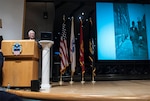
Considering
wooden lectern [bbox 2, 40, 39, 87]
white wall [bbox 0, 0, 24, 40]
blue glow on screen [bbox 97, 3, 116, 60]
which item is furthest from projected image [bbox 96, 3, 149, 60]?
wooden lectern [bbox 2, 40, 39, 87]

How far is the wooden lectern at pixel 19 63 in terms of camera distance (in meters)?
1.55

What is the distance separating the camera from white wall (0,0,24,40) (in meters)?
3.03

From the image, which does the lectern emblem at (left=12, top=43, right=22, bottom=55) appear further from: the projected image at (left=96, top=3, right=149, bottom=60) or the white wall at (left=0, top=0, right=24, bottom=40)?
the projected image at (left=96, top=3, right=149, bottom=60)

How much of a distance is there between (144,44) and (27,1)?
2.35m

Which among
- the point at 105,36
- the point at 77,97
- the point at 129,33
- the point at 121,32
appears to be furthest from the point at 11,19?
the point at 77,97

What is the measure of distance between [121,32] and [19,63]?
238cm

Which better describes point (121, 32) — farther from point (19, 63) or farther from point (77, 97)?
point (77, 97)

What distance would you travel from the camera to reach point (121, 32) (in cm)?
349

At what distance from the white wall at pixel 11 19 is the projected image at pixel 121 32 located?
1.40 metres

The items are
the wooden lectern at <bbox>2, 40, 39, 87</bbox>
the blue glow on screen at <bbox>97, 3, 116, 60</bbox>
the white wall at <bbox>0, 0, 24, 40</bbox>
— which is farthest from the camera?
the blue glow on screen at <bbox>97, 3, 116, 60</bbox>

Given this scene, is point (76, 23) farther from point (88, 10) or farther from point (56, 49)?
point (56, 49)

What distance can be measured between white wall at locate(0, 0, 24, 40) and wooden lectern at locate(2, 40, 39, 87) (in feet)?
5.02

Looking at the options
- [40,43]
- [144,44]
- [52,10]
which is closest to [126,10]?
[144,44]

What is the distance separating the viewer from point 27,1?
3.53m
